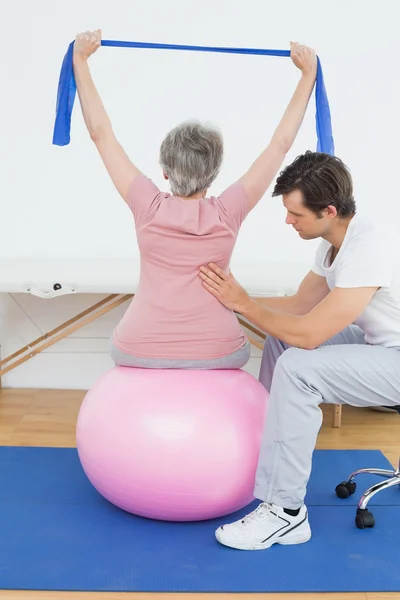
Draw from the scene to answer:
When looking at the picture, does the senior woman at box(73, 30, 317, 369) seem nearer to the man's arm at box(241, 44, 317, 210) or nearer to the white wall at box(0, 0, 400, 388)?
the man's arm at box(241, 44, 317, 210)

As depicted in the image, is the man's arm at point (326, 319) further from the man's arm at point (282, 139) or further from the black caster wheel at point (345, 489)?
the black caster wheel at point (345, 489)

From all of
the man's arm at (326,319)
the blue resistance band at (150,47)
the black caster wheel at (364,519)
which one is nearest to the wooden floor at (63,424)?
the black caster wheel at (364,519)

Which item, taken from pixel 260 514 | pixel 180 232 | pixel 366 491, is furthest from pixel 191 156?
pixel 366 491

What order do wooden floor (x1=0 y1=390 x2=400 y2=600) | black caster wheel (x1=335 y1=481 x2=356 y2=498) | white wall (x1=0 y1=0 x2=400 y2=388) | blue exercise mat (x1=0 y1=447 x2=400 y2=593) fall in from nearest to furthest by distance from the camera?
blue exercise mat (x1=0 y1=447 x2=400 y2=593)
black caster wheel (x1=335 y1=481 x2=356 y2=498)
wooden floor (x1=0 y1=390 x2=400 y2=600)
white wall (x1=0 y1=0 x2=400 y2=388)

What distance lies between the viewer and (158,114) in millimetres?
3744

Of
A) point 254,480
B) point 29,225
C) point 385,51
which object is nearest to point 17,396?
point 29,225

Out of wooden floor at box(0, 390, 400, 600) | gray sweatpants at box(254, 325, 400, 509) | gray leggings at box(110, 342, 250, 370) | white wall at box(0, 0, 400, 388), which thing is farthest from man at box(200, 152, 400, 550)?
white wall at box(0, 0, 400, 388)

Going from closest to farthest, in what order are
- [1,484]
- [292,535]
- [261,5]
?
[292,535], [1,484], [261,5]

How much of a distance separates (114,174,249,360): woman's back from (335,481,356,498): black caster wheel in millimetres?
659

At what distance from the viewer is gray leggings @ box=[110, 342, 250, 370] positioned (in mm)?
2297

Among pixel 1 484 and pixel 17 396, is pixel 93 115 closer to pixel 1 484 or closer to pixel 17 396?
pixel 1 484

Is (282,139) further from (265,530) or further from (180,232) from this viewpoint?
(265,530)

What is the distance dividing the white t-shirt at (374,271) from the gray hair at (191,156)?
18.9 inches

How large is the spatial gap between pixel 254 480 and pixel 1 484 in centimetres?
95
